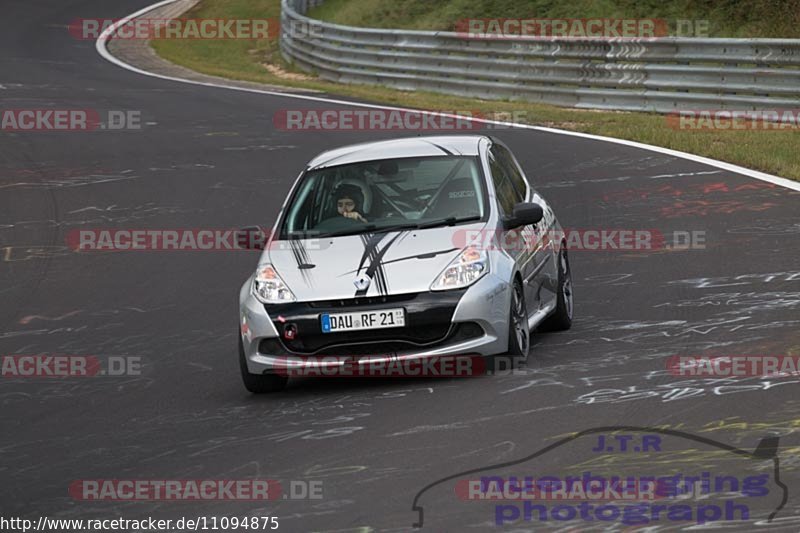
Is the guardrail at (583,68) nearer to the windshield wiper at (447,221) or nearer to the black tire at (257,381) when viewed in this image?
the windshield wiper at (447,221)

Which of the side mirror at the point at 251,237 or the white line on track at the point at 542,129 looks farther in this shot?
the white line on track at the point at 542,129

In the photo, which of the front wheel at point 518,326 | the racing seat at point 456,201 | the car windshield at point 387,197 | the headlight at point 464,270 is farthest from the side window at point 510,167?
the headlight at point 464,270

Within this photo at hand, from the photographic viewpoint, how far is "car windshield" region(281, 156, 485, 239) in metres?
9.73

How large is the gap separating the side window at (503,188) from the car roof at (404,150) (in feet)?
0.56

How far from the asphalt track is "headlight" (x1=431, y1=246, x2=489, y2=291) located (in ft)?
1.93

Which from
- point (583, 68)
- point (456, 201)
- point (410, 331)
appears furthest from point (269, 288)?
point (583, 68)

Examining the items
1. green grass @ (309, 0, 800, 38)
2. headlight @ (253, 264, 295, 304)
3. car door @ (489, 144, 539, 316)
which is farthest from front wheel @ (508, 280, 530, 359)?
green grass @ (309, 0, 800, 38)

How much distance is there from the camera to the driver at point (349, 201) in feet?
32.4

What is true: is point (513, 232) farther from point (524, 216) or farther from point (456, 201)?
point (456, 201)

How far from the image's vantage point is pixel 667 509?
6.03 metres

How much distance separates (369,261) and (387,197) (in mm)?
979

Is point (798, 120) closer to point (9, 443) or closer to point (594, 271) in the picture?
point (594, 271)

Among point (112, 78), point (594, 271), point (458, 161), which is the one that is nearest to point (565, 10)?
point (112, 78)

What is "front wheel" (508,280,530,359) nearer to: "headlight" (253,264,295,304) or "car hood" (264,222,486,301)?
"car hood" (264,222,486,301)
